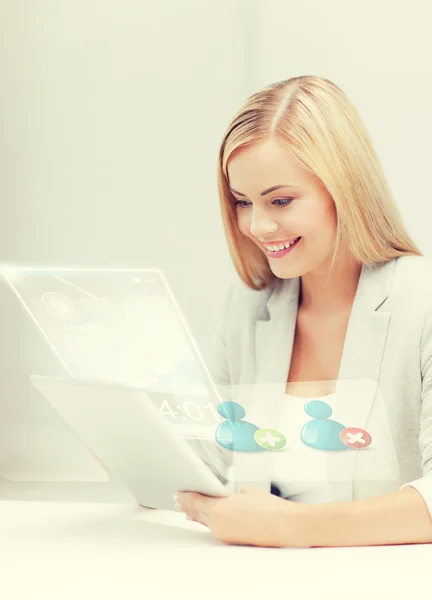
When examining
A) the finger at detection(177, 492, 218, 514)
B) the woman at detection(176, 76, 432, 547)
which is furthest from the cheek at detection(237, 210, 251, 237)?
the finger at detection(177, 492, 218, 514)

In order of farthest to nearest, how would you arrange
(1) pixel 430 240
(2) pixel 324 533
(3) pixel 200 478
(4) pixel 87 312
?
(1) pixel 430 240
(4) pixel 87 312
(3) pixel 200 478
(2) pixel 324 533

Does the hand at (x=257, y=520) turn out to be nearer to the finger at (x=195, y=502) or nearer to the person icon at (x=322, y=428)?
the finger at (x=195, y=502)

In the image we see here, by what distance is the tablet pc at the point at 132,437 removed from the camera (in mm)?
1050

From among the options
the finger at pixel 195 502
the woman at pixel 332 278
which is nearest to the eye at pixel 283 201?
the woman at pixel 332 278

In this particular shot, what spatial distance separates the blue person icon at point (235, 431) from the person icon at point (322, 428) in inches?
5.3

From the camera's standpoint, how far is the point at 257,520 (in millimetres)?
1046

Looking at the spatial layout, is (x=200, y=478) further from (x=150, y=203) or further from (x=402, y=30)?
(x=402, y=30)

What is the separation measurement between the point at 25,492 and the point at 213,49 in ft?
3.91

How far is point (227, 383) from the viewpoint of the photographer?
1.62m

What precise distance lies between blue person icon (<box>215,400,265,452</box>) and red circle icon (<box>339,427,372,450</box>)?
221 millimetres

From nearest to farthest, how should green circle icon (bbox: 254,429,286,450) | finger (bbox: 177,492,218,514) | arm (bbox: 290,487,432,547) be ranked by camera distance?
arm (bbox: 290,487,432,547), finger (bbox: 177,492,218,514), green circle icon (bbox: 254,429,286,450)

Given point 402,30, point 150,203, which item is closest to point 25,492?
point 150,203

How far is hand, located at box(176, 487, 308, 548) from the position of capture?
103 cm

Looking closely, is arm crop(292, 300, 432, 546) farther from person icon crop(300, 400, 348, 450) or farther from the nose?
the nose
